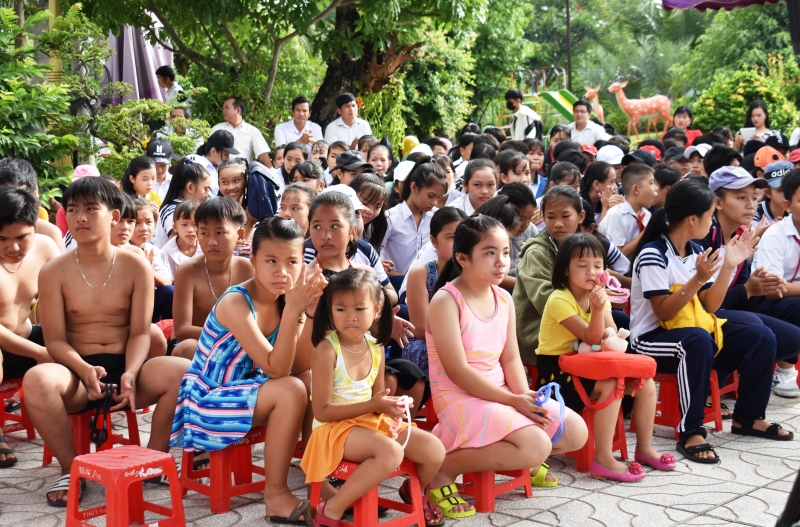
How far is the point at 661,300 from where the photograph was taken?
15.3 ft

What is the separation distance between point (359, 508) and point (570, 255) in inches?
65.7

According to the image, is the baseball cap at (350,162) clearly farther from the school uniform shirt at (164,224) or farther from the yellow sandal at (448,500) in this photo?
the yellow sandal at (448,500)

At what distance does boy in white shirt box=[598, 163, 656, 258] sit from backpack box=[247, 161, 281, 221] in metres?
2.43

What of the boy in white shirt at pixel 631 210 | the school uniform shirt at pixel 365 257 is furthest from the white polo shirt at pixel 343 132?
the school uniform shirt at pixel 365 257

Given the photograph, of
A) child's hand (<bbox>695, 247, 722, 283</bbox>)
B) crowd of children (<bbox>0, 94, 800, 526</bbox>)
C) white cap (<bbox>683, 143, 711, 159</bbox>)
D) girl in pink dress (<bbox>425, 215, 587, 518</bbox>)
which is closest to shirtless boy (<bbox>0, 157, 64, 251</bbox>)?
crowd of children (<bbox>0, 94, 800, 526</bbox>)

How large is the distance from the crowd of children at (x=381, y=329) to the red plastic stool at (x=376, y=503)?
0.15 feet

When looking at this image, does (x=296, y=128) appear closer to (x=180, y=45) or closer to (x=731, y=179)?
(x=180, y=45)

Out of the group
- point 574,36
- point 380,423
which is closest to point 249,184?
point 380,423

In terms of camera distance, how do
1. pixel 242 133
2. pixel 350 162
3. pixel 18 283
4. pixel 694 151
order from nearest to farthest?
pixel 18 283 → pixel 350 162 → pixel 694 151 → pixel 242 133

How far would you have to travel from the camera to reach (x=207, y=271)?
4633 mm

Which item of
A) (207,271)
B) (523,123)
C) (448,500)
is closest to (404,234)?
(207,271)

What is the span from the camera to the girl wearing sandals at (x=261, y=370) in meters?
3.58

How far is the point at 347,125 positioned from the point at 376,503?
825 cm

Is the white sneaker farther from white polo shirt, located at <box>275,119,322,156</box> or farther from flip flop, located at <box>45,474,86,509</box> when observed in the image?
white polo shirt, located at <box>275,119,322,156</box>
